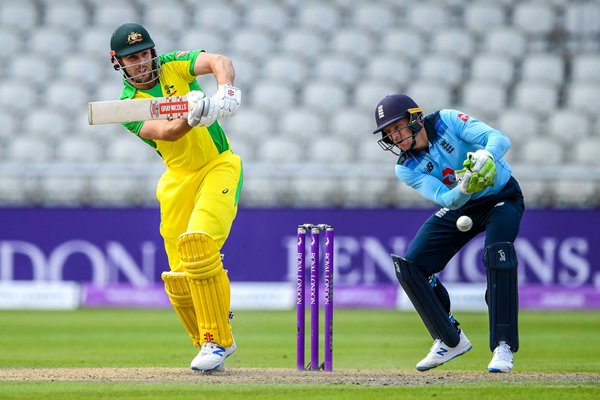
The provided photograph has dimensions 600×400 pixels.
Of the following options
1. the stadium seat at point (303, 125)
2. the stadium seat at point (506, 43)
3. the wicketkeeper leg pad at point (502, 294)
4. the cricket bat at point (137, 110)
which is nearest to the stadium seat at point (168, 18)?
the stadium seat at point (303, 125)

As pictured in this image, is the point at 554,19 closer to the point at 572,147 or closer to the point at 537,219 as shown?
the point at 572,147

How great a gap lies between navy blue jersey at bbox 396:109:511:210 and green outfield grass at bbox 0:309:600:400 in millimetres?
1020

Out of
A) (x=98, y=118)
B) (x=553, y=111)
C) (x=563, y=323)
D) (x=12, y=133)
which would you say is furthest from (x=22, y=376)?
(x=553, y=111)

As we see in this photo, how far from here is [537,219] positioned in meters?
11.5

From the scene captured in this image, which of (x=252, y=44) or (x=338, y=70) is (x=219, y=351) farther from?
(x=252, y=44)

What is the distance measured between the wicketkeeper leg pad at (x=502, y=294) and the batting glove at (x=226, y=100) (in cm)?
143

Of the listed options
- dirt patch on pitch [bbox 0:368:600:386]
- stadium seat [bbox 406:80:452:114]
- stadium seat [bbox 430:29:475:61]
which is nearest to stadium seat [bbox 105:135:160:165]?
stadium seat [bbox 406:80:452:114]

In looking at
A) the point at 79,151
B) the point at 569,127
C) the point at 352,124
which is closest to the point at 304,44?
the point at 352,124

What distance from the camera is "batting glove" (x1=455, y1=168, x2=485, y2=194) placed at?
208 inches

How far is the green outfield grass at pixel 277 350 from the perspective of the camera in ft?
15.9

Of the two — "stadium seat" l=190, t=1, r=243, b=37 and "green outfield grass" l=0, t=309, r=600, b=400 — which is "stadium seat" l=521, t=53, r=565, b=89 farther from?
"stadium seat" l=190, t=1, r=243, b=37

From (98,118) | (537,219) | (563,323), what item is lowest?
(563,323)

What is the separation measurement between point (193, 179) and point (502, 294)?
63.5 inches

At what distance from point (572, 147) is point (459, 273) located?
7.48ft
